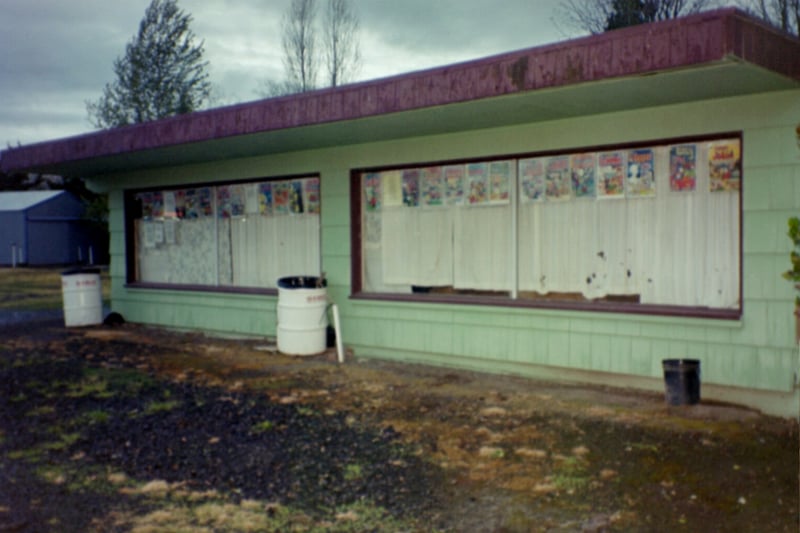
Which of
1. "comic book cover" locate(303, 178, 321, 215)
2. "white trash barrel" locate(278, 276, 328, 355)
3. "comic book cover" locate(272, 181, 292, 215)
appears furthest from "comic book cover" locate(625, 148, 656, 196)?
"comic book cover" locate(272, 181, 292, 215)

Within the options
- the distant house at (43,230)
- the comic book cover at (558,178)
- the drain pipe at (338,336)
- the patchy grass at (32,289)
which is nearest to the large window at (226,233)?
the drain pipe at (338,336)

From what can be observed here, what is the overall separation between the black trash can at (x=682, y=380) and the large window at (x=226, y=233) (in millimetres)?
4975

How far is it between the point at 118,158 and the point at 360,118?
4.98 meters

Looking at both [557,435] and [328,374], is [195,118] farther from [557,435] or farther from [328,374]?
[557,435]

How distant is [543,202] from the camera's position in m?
7.73

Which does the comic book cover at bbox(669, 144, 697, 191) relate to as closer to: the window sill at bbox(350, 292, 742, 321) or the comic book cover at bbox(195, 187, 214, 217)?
the window sill at bbox(350, 292, 742, 321)

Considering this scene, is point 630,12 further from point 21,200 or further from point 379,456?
point 21,200

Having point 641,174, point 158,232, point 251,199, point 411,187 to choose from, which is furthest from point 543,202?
point 158,232

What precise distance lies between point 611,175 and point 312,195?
162 inches

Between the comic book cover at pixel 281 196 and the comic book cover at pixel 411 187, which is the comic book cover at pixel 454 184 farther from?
the comic book cover at pixel 281 196

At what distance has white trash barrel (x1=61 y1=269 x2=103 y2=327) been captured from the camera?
12.4 m

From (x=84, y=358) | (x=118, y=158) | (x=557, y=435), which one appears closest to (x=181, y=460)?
(x=557, y=435)

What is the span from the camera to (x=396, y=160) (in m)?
8.72

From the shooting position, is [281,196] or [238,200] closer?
[281,196]
